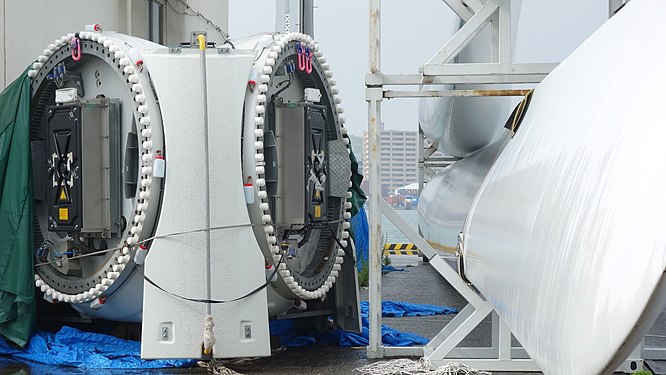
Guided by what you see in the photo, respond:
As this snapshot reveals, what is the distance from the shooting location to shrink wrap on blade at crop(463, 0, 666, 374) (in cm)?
176

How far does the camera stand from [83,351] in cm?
806

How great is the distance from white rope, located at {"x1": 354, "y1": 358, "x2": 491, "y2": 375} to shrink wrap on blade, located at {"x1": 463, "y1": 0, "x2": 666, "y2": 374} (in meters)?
3.57

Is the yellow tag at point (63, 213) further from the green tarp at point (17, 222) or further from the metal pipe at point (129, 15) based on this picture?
the metal pipe at point (129, 15)

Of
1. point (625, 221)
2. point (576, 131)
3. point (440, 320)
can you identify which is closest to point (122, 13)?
point (440, 320)

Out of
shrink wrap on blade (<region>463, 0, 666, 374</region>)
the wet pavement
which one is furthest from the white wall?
shrink wrap on blade (<region>463, 0, 666, 374</region>)

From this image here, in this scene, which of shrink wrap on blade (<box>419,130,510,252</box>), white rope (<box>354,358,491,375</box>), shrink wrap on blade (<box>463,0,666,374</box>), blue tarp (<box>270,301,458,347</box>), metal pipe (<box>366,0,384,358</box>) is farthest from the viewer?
shrink wrap on blade (<box>419,130,510,252</box>)

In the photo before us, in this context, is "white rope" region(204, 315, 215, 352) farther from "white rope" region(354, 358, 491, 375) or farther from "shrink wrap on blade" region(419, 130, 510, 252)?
"shrink wrap on blade" region(419, 130, 510, 252)

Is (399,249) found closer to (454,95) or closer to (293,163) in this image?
(293,163)

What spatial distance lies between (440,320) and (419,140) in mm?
7450

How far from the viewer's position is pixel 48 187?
8.41 metres

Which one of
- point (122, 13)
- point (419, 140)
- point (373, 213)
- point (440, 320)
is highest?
point (122, 13)

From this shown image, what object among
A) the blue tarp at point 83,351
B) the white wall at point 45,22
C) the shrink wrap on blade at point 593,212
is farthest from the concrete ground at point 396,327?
the shrink wrap on blade at point 593,212

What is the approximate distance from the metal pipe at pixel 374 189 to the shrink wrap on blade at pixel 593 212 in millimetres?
3903

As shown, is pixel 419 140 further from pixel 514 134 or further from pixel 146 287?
pixel 514 134
